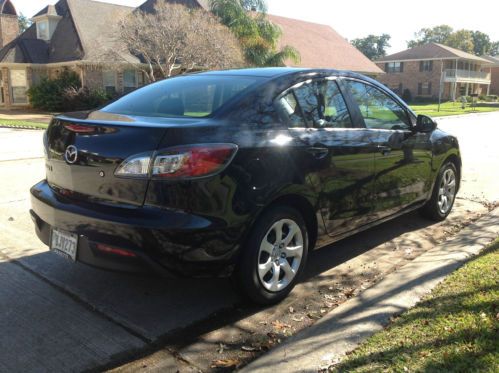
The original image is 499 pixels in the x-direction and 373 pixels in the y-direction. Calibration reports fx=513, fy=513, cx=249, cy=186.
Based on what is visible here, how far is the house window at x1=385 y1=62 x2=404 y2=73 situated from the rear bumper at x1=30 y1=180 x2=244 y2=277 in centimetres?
6254

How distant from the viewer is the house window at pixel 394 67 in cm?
6144

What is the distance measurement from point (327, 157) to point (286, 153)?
1.60 ft

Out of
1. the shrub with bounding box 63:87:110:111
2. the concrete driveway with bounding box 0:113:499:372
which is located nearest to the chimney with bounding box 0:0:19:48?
the shrub with bounding box 63:87:110:111

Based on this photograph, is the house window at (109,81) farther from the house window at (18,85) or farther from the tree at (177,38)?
the house window at (18,85)

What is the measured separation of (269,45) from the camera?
27984 mm

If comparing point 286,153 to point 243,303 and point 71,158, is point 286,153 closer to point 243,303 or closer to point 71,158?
point 243,303

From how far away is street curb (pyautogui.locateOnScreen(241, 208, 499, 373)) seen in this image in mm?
3027

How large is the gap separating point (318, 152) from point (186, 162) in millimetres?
1204

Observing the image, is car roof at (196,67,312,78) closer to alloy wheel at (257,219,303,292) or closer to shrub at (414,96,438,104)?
alloy wheel at (257,219,303,292)

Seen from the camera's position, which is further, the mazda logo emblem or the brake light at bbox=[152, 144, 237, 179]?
the mazda logo emblem

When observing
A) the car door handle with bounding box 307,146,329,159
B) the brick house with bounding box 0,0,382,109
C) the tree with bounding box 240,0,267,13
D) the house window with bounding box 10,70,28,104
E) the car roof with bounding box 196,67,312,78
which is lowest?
the car door handle with bounding box 307,146,329,159

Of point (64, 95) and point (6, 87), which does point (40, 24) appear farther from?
point (64, 95)

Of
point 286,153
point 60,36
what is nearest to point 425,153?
point 286,153

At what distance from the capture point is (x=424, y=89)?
60031mm
